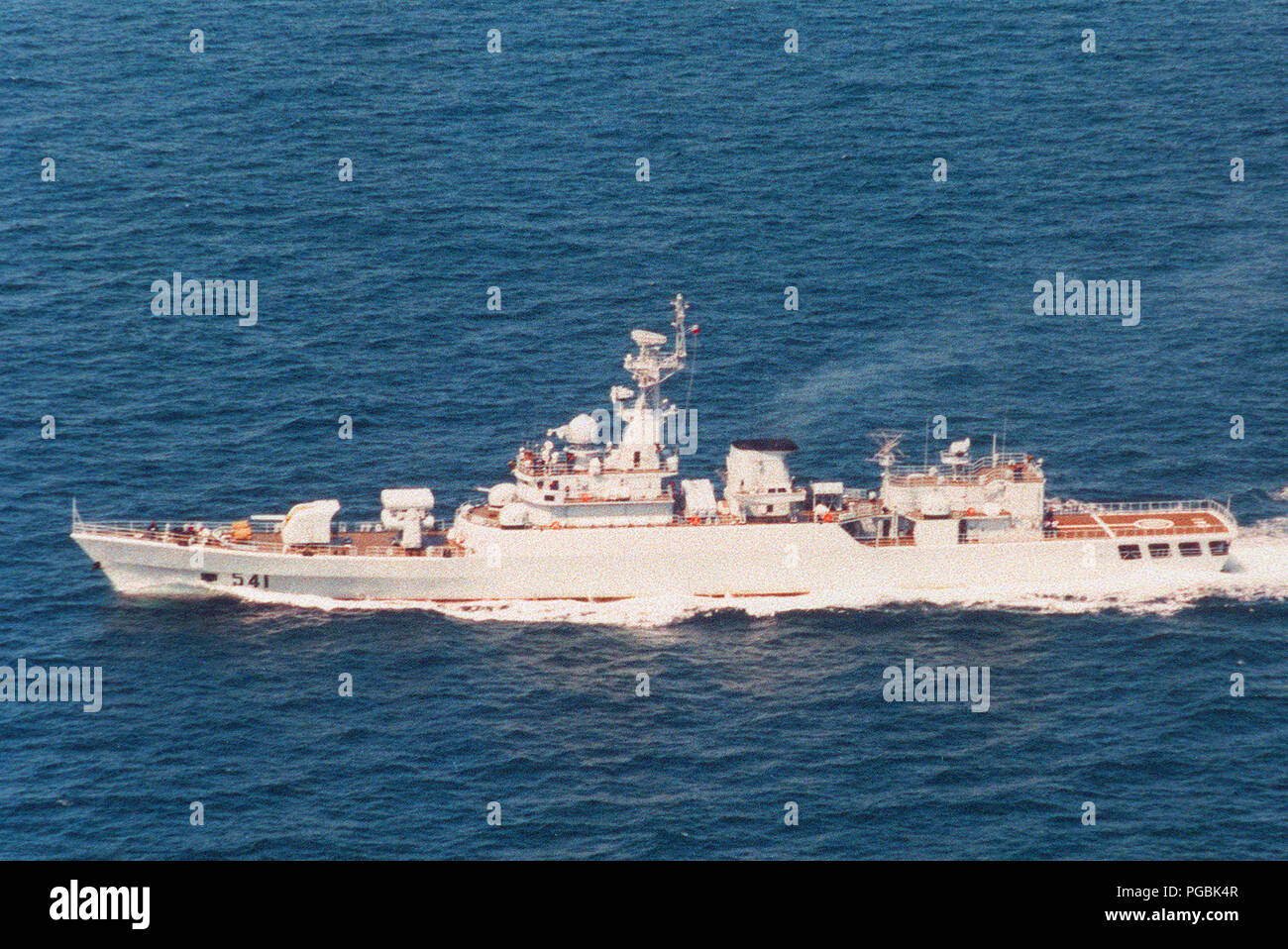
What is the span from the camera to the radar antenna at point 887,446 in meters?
120

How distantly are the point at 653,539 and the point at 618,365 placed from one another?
20.5 metres

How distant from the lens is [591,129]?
6142 inches

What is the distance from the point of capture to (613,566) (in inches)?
4626

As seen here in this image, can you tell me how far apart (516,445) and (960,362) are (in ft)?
90.0

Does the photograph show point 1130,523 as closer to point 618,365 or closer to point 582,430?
point 582,430

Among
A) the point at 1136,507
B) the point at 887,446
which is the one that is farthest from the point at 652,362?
the point at 1136,507

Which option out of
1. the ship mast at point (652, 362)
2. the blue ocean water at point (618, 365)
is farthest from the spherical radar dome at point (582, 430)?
the blue ocean water at point (618, 365)

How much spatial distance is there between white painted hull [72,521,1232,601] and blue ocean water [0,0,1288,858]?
7.18 ft

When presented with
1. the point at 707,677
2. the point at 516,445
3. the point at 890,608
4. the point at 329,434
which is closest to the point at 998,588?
the point at 890,608

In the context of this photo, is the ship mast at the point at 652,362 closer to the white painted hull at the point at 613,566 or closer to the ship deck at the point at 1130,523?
the white painted hull at the point at 613,566

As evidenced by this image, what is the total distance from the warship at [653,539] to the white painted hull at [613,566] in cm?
8

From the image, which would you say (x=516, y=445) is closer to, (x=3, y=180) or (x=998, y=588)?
(x=998, y=588)

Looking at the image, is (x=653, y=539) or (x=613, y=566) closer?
(x=653, y=539)

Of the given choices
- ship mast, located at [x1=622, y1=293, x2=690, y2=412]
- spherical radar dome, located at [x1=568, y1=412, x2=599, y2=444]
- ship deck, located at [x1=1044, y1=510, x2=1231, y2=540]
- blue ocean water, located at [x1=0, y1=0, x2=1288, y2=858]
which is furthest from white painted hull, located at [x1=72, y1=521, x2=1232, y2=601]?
ship mast, located at [x1=622, y1=293, x2=690, y2=412]
